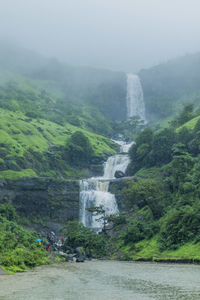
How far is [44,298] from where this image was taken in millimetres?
22266

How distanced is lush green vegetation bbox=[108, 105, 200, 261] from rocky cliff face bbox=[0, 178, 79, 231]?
16.4m

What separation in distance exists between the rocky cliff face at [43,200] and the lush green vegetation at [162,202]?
16427 millimetres

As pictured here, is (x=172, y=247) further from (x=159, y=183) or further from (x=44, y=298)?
(x=44, y=298)

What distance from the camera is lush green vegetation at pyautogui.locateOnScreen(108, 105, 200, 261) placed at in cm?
5294

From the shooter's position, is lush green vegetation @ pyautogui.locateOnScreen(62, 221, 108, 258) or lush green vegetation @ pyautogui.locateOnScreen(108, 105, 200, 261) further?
lush green vegetation @ pyautogui.locateOnScreen(62, 221, 108, 258)

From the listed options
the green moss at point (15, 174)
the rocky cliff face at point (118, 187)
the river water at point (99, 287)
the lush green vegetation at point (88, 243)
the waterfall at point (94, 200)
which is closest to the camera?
the river water at point (99, 287)

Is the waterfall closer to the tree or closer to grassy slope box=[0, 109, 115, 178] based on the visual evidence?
grassy slope box=[0, 109, 115, 178]

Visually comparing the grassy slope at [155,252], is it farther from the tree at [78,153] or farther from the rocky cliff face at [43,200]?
the tree at [78,153]

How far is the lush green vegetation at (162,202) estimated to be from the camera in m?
52.9

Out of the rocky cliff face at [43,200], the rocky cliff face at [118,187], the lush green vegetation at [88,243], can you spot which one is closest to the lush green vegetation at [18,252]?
the lush green vegetation at [88,243]

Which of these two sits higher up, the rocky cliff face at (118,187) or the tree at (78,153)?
the tree at (78,153)

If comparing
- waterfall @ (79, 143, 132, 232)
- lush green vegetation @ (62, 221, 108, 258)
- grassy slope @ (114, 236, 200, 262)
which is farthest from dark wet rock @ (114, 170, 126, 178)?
lush green vegetation @ (62, 221, 108, 258)

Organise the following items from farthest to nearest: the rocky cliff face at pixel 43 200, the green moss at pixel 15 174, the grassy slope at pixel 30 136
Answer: the grassy slope at pixel 30 136
the green moss at pixel 15 174
the rocky cliff face at pixel 43 200

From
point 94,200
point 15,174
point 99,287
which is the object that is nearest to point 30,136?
point 15,174
